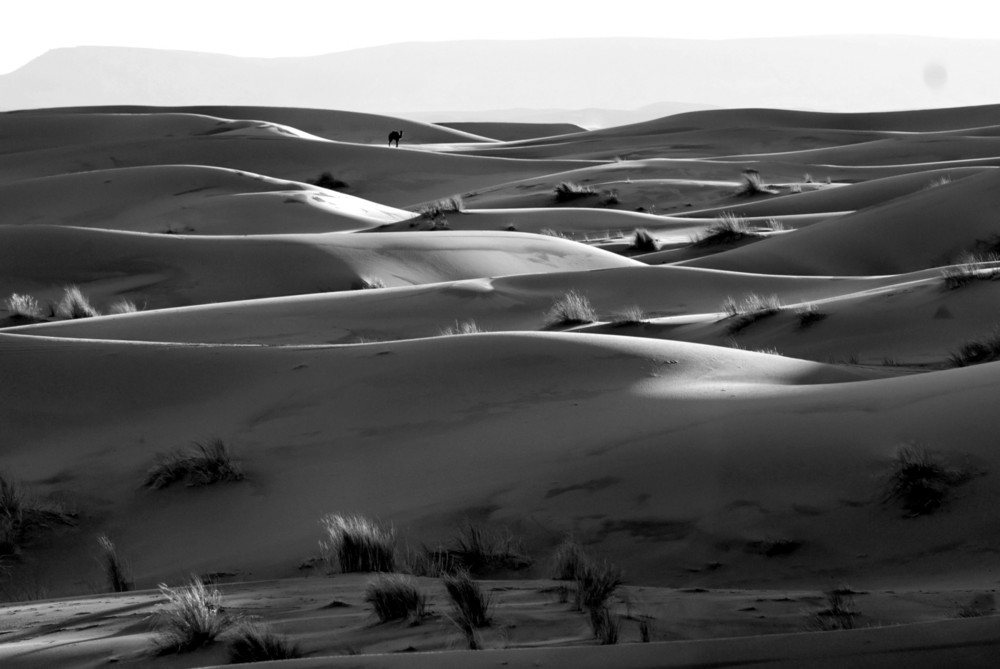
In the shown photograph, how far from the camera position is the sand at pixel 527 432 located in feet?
12.5

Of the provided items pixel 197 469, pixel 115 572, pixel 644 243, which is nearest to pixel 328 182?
pixel 644 243

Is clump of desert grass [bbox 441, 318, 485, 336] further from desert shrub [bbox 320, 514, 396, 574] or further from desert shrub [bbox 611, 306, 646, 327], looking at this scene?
desert shrub [bbox 320, 514, 396, 574]

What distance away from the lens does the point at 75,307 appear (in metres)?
13.0

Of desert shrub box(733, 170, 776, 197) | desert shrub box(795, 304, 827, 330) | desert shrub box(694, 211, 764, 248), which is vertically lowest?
desert shrub box(795, 304, 827, 330)

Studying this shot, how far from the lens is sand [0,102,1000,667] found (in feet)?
12.5

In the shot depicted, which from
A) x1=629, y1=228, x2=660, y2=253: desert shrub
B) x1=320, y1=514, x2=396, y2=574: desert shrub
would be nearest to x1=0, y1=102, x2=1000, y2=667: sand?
x1=320, y1=514, x2=396, y2=574: desert shrub

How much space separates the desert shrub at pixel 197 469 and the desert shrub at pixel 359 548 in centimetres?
149

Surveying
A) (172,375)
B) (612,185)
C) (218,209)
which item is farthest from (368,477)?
(612,185)

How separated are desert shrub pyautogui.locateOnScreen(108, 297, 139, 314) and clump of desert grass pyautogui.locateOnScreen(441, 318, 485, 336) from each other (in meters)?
3.64

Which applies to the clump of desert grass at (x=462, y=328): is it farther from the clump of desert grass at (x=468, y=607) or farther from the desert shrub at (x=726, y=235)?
the desert shrub at (x=726, y=235)

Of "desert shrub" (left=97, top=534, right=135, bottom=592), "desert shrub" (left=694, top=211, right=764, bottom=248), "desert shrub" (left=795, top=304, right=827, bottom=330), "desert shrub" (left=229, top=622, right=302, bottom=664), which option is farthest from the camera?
"desert shrub" (left=694, top=211, right=764, bottom=248)

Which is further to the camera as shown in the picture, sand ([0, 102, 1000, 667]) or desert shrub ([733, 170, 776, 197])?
desert shrub ([733, 170, 776, 197])

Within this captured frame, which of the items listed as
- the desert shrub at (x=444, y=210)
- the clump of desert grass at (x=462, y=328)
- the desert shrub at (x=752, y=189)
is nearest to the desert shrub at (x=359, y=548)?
the clump of desert grass at (x=462, y=328)

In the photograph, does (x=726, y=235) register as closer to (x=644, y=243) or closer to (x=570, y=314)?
(x=644, y=243)
